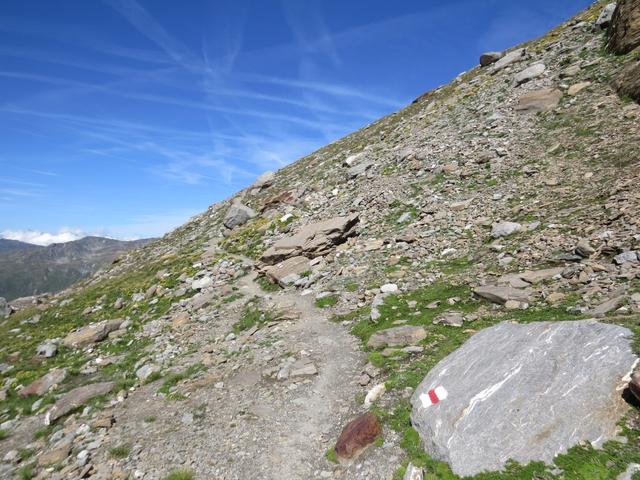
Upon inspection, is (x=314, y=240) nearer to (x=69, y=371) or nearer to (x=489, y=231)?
(x=489, y=231)

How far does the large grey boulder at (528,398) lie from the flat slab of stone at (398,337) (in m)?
3.93

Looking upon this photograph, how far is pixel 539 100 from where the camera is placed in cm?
3294

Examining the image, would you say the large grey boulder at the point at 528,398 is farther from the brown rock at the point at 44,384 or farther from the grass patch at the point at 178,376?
the brown rock at the point at 44,384

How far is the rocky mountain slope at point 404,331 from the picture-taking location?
28.8 ft

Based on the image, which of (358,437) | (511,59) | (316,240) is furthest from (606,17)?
(358,437)

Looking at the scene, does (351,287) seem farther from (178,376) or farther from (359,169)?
(359,169)

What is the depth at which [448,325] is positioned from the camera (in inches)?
592

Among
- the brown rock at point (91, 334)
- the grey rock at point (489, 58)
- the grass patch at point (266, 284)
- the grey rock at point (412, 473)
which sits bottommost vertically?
the grey rock at point (412, 473)

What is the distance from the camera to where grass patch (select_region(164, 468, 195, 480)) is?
1056 cm

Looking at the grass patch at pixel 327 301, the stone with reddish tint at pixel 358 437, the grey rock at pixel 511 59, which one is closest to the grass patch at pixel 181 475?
the stone with reddish tint at pixel 358 437

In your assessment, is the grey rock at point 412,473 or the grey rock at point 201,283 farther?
the grey rock at point 201,283

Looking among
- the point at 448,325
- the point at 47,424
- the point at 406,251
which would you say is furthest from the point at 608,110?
the point at 47,424

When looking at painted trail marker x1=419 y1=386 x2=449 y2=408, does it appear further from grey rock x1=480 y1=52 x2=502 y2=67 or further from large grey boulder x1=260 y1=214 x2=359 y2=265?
grey rock x1=480 y1=52 x2=502 y2=67

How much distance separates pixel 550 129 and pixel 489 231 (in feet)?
44.6
